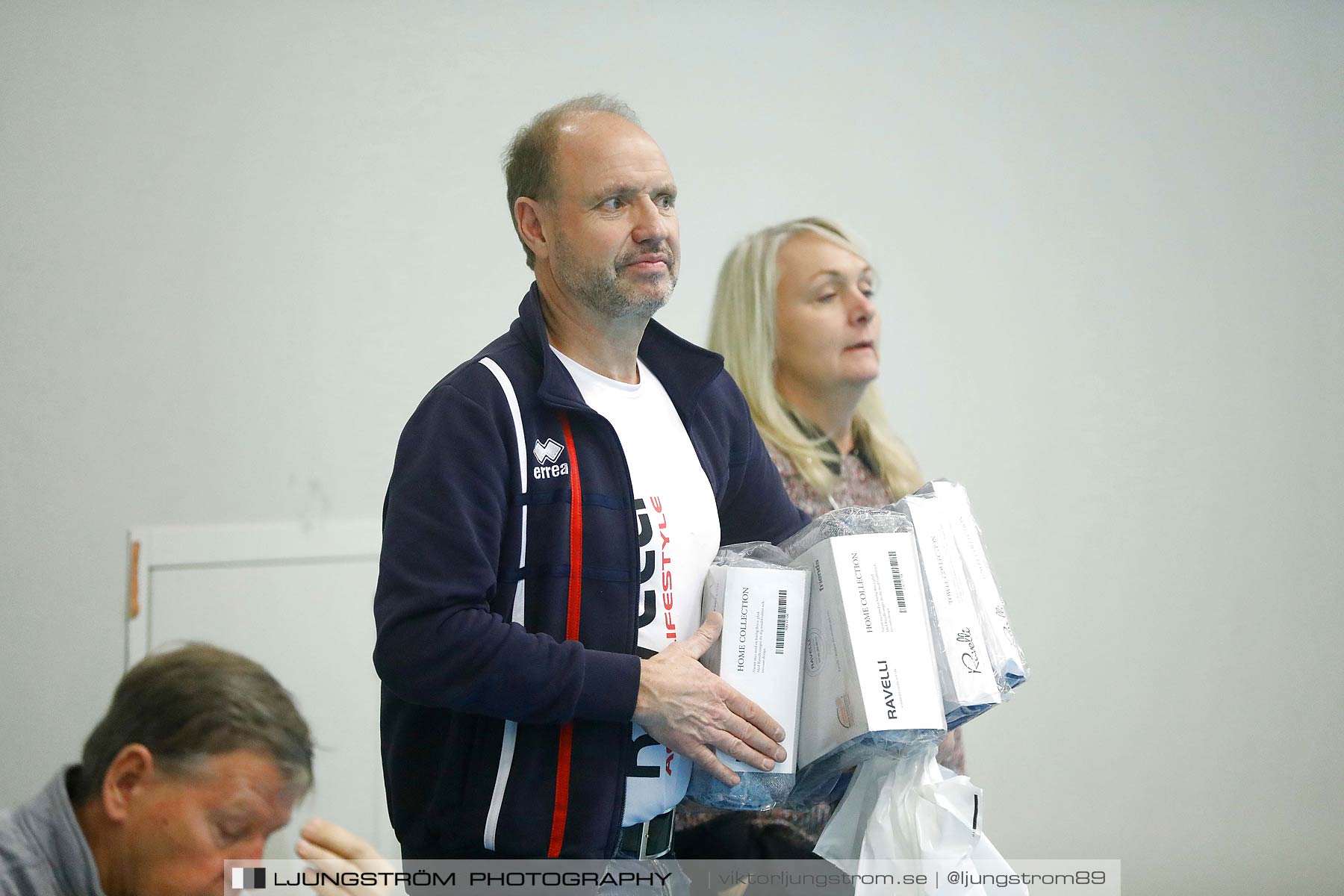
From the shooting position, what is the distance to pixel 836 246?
2461mm

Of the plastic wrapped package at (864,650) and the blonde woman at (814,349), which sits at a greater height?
the blonde woman at (814,349)

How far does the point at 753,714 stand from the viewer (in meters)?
1.32

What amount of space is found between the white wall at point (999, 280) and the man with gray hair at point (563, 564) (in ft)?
4.89

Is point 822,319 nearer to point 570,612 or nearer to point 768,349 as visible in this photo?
point 768,349

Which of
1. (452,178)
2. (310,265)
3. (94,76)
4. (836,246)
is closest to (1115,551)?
(836,246)

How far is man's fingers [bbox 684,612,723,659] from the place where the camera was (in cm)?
133

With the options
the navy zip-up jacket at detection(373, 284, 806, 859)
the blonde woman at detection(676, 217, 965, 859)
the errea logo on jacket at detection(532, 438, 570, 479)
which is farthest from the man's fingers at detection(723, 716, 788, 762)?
the blonde woman at detection(676, 217, 965, 859)

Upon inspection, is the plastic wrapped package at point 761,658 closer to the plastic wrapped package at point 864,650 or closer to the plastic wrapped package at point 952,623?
the plastic wrapped package at point 864,650

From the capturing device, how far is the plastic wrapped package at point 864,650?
1275 mm

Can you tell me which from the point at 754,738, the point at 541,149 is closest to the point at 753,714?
the point at 754,738

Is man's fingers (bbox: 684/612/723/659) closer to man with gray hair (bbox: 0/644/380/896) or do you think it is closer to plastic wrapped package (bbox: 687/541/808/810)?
plastic wrapped package (bbox: 687/541/808/810)

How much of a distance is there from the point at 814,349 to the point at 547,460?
1184mm

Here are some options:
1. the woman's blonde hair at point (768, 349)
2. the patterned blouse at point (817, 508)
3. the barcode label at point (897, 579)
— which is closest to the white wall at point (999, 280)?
the woman's blonde hair at point (768, 349)

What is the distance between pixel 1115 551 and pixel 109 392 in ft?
9.79
